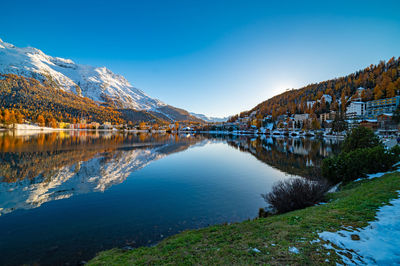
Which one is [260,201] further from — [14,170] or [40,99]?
[40,99]

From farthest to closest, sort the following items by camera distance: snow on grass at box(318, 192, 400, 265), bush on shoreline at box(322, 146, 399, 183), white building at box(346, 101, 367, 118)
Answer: white building at box(346, 101, 367, 118) < bush on shoreline at box(322, 146, 399, 183) < snow on grass at box(318, 192, 400, 265)

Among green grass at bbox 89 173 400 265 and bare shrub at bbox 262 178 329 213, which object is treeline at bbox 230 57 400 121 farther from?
green grass at bbox 89 173 400 265

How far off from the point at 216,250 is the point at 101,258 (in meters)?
3.61

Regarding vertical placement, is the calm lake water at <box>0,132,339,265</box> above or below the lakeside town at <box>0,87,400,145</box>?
below

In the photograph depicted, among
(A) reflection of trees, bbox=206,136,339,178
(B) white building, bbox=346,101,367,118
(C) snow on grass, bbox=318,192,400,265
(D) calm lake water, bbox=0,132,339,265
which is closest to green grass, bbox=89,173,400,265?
(C) snow on grass, bbox=318,192,400,265

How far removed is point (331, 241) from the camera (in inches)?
178

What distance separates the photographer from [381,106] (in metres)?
106

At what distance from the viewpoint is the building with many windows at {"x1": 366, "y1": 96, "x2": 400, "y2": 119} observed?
9626 cm

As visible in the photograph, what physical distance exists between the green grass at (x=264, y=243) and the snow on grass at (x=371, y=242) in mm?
239

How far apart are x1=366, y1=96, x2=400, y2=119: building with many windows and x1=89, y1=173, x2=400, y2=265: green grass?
397 feet

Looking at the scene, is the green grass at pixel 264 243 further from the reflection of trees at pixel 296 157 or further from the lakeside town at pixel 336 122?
the lakeside town at pixel 336 122

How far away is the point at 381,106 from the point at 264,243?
141379 mm

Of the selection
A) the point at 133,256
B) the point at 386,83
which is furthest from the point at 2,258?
the point at 386,83

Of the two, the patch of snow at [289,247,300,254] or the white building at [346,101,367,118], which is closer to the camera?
the patch of snow at [289,247,300,254]
